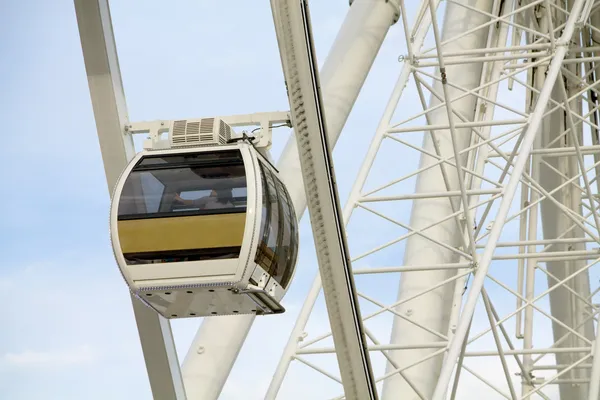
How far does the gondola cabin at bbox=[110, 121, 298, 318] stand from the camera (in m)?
9.63

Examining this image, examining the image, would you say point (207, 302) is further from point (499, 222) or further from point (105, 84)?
point (499, 222)

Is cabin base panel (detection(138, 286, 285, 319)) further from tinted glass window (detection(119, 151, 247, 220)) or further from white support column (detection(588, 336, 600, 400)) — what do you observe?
white support column (detection(588, 336, 600, 400))

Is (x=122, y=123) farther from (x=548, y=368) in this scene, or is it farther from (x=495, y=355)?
(x=548, y=368)

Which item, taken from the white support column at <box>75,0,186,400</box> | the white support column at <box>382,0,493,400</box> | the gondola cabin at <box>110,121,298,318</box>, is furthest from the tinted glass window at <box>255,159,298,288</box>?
the white support column at <box>382,0,493,400</box>

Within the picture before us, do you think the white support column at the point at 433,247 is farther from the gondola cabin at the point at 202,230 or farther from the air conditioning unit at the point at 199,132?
the air conditioning unit at the point at 199,132

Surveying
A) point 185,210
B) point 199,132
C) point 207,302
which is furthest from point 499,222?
point 185,210

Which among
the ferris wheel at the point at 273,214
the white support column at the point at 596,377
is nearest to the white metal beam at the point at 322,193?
the ferris wheel at the point at 273,214

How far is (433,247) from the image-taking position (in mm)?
17688

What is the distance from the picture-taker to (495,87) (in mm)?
18312

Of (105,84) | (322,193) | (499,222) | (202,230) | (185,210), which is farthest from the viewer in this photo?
(499,222)

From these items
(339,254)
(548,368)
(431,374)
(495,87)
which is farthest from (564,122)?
(339,254)

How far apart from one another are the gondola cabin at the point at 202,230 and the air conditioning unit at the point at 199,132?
0.24 feet

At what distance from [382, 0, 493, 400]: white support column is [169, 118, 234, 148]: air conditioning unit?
6440 mm

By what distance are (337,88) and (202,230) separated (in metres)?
7.56
